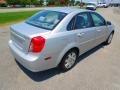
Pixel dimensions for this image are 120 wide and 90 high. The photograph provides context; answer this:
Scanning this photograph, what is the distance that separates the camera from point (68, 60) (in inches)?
171

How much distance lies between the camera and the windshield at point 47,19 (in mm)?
3922

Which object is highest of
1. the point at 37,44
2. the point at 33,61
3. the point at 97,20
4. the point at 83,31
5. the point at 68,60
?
the point at 97,20

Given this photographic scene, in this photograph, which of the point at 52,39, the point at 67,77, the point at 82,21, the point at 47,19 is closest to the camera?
the point at 52,39

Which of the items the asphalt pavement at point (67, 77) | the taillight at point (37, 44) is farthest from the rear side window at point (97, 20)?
the taillight at point (37, 44)

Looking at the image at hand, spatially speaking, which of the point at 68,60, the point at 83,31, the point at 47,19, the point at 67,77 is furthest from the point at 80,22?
the point at 67,77

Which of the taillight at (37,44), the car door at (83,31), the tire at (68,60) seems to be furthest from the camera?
the car door at (83,31)

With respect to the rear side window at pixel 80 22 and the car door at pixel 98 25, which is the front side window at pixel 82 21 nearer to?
the rear side window at pixel 80 22

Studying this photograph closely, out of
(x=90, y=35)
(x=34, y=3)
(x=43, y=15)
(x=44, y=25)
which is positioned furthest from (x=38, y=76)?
(x=34, y=3)

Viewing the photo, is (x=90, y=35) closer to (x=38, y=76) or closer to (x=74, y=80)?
(x=74, y=80)

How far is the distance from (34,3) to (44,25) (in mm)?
59832

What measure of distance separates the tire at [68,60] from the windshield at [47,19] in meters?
0.89

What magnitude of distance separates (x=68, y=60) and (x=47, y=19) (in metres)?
1.28

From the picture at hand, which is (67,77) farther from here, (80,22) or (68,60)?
(80,22)

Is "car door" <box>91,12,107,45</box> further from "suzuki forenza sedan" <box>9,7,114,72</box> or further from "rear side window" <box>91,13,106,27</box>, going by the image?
"suzuki forenza sedan" <box>9,7,114,72</box>
